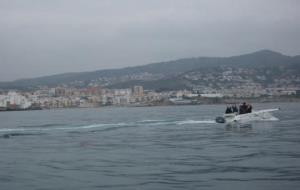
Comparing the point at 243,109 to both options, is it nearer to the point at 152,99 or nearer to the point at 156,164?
the point at 156,164

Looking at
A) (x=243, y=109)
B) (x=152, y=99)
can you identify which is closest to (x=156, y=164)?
(x=243, y=109)

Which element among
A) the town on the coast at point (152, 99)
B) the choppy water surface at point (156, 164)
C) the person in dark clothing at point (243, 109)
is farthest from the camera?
the town on the coast at point (152, 99)

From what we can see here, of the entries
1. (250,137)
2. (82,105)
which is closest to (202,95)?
(82,105)

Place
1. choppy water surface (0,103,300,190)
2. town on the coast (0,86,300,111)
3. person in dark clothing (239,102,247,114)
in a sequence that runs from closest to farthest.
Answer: choppy water surface (0,103,300,190) < person in dark clothing (239,102,247,114) < town on the coast (0,86,300,111)

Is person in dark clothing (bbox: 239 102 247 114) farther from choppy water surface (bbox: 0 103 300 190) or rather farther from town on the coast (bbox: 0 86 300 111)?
town on the coast (bbox: 0 86 300 111)

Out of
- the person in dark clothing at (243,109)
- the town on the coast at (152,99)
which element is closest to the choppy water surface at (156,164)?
the person in dark clothing at (243,109)

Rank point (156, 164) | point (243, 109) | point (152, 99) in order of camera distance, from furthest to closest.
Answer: point (152, 99), point (243, 109), point (156, 164)

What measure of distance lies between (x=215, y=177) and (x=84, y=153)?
33.0 feet

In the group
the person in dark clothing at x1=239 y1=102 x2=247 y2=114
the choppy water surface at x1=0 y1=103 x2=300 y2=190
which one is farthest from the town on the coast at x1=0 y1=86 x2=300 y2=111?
the choppy water surface at x1=0 y1=103 x2=300 y2=190

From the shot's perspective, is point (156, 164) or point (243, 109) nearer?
point (156, 164)

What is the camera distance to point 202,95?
18950 cm

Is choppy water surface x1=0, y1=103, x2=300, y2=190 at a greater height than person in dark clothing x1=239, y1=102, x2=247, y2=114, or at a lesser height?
lesser

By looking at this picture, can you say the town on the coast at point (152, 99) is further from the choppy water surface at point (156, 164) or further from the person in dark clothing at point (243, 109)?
the choppy water surface at point (156, 164)

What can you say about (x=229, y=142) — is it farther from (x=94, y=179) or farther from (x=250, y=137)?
(x=94, y=179)
